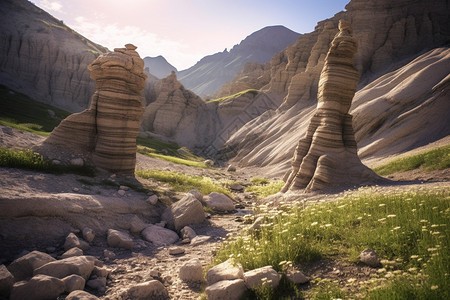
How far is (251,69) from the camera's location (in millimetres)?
141000

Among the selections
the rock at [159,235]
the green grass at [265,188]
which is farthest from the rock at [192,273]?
the green grass at [265,188]

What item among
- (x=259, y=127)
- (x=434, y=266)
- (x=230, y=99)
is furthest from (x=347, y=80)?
(x=230, y=99)

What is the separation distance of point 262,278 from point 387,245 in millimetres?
2839

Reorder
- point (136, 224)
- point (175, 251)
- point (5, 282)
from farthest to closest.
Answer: point (136, 224)
point (175, 251)
point (5, 282)

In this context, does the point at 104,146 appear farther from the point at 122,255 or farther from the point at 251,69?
the point at 251,69

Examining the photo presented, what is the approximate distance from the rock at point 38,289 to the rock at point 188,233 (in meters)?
5.78

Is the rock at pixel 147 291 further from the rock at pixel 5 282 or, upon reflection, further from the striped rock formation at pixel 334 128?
the striped rock formation at pixel 334 128

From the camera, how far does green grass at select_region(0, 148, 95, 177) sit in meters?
12.0

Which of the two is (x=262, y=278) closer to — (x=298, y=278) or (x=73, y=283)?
(x=298, y=278)

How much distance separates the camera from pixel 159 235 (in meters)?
11.1

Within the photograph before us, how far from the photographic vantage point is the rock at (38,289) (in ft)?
17.9

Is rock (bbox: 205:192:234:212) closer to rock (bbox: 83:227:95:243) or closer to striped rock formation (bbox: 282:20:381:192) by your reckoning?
striped rock formation (bbox: 282:20:381:192)

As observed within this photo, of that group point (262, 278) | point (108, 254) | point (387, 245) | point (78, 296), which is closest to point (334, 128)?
point (387, 245)

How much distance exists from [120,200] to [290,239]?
9.41 m
